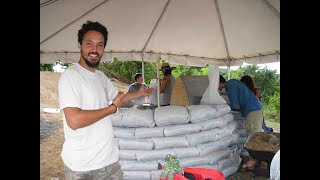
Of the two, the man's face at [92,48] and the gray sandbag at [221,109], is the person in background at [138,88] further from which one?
the man's face at [92,48]

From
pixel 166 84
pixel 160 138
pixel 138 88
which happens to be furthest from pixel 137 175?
pixel 166 84

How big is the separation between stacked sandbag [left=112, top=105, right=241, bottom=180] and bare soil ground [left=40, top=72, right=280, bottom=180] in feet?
2.43

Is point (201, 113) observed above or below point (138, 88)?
below

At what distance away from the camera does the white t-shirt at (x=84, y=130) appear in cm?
156

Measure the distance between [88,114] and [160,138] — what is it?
2.03 metres

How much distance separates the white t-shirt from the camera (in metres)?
1.56

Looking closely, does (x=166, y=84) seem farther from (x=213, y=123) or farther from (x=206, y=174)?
(x=206, y=174)

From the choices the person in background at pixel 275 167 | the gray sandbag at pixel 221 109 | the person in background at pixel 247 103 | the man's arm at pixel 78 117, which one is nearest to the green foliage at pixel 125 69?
the person in background at pixel 247 103

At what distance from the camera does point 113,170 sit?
1.80m

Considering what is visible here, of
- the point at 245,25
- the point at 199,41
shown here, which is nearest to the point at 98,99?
the point at 245,25

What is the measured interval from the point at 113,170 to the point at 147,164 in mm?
1714

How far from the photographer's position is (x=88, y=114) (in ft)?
4.96
